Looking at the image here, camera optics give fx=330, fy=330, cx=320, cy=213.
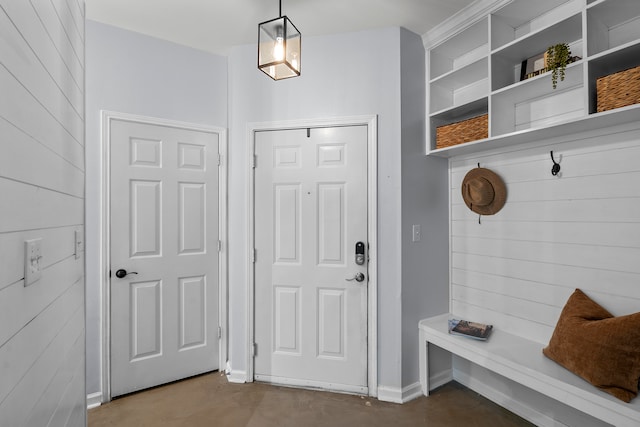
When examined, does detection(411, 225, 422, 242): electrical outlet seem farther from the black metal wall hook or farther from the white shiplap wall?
the white shiplap wall

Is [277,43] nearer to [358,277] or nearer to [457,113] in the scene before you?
[457,113]

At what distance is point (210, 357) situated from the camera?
2648mm

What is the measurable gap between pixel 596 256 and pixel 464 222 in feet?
2.68

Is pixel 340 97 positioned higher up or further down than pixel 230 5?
further down

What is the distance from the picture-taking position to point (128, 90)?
92.7 inches

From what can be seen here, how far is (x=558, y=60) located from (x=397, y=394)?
2.20m

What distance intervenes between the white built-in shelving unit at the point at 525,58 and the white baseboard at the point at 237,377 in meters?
2.18

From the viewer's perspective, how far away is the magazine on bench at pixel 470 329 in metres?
2.08

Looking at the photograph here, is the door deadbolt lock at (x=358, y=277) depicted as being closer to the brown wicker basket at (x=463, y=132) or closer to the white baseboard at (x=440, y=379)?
the white baseboard at (x=440, y=379)

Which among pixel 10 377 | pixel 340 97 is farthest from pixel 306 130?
pixel 10 377

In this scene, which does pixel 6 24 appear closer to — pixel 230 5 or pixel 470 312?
pixel 230 5

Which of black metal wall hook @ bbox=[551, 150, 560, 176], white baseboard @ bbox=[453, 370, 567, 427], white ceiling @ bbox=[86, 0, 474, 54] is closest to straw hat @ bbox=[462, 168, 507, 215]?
black metal wall hook @ bbox=[551, 150, 560, 176]

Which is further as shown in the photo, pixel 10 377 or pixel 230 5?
pixel 230 5

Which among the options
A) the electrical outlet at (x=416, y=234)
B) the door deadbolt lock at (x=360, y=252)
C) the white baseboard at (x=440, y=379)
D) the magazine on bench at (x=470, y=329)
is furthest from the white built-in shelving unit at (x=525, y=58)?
the white baseboard at (x=440, y=379)
